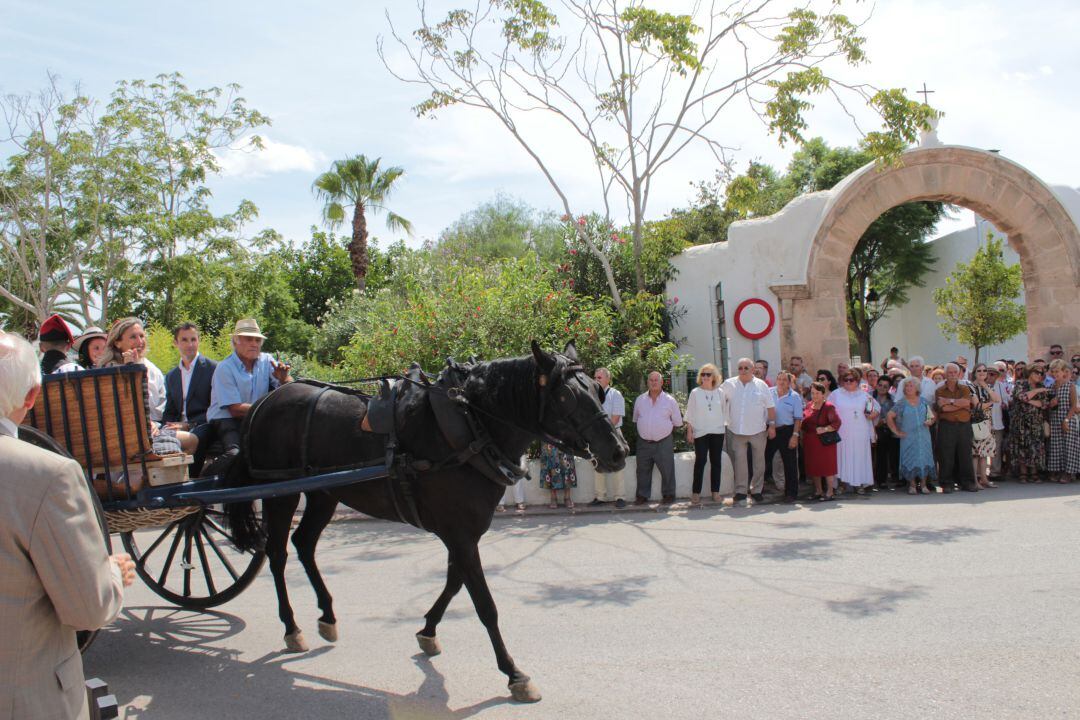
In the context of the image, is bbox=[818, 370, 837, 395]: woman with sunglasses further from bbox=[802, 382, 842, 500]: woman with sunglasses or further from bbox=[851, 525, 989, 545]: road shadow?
bbox=[851, 525, 989, 545]: road shadow

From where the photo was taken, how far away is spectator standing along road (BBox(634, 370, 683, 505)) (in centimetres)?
1061

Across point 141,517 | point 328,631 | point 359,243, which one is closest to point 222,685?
point 328,631

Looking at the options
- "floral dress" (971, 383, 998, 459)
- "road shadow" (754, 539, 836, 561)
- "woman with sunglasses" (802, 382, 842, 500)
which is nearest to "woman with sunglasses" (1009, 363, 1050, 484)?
"floral dress" (971, 383, 998, 459)

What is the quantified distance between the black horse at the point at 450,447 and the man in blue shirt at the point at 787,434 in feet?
22.2

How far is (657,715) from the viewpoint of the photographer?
3.91 metres

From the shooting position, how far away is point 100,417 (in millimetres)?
4648

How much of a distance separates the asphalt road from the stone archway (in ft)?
18.9

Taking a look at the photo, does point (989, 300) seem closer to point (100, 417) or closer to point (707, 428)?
point (707, 428)

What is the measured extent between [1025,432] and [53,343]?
39.4 ft

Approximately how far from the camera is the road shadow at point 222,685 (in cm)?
419

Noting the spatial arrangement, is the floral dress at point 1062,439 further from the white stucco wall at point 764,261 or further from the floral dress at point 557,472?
the floral dress at point 557,472

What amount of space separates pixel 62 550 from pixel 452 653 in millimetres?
3363

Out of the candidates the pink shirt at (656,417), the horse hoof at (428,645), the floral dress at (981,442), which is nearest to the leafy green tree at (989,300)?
the floral dress at (981,442)

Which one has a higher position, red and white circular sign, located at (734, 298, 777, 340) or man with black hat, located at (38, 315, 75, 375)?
red and white circular sign, located at (734, 298, 777, 340)
